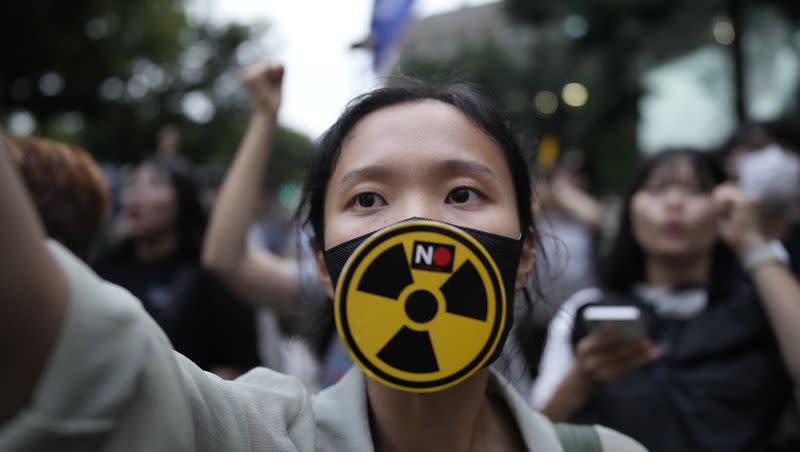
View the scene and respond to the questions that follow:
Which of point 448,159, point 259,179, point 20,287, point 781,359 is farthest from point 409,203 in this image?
point 781,359

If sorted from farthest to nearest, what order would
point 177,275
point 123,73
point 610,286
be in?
point 123,73
point 177,275
point 610,286

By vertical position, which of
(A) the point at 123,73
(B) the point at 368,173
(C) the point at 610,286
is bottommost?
(A) the point at 123,73

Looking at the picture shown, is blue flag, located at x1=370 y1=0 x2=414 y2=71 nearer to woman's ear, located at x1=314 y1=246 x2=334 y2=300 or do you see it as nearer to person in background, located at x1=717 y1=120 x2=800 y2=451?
person in background, located at x1=717 y1=120 x2=800 y2=451

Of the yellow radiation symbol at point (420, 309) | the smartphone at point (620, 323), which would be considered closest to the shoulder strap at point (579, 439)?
the yellow radiation symbol at point (420, 309)

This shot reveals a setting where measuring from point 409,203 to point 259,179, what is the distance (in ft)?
4.48

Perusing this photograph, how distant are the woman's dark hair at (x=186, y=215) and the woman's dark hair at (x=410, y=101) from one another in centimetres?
173

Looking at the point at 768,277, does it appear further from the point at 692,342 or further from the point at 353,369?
the point at 353,369

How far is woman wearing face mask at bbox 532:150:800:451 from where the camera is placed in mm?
2102

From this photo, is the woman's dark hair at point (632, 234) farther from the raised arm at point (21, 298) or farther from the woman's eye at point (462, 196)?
the raised arm at point (21, 298)

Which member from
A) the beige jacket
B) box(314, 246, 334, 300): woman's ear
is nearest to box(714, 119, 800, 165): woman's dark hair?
box(314, 246, 334, 300): woman's ear

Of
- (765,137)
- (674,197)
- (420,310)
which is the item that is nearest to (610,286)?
(674,197)

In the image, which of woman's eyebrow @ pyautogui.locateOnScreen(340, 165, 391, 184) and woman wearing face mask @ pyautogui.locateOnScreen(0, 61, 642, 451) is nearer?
woman wearing face mask @ pyautogui.locateOnScreen(0, 61, 642, 451)

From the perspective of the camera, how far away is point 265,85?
96.8 inches

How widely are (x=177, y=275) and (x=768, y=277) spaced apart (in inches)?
91.3
